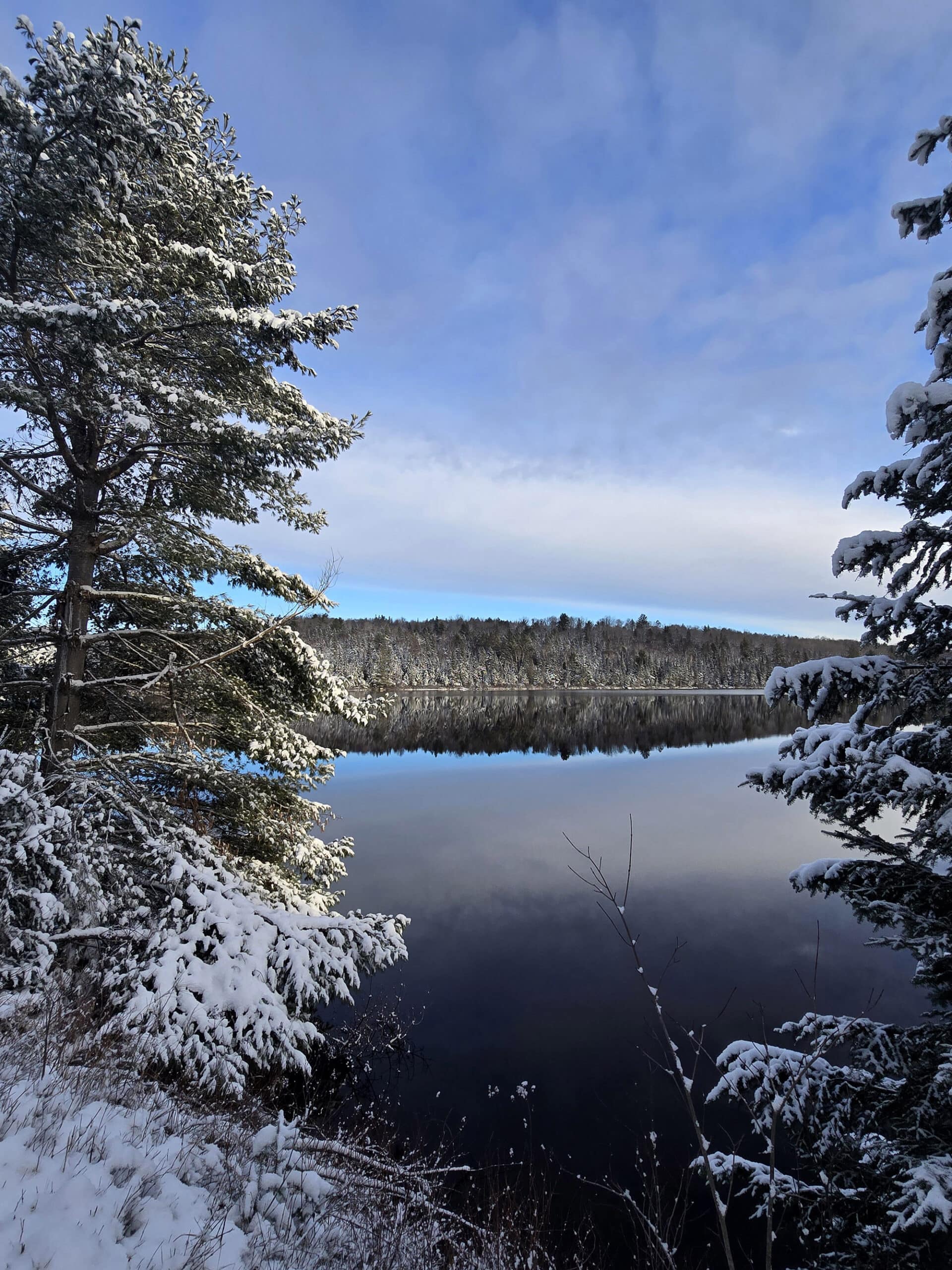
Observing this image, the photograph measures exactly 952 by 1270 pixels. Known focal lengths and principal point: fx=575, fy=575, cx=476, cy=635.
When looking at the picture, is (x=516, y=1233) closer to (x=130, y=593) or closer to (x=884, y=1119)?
(x=884, y=1119)

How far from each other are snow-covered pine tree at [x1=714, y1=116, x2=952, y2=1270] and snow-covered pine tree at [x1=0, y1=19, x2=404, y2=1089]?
4030 mm

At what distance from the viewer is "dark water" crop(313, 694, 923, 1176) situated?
8.05 m

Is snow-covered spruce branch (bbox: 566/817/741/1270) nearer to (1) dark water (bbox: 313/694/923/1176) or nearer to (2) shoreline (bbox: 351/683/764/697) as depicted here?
(1) dark water (bbox: 313/694/923/1176)

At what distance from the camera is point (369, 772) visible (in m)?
33.7

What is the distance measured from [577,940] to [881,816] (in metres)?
10.3

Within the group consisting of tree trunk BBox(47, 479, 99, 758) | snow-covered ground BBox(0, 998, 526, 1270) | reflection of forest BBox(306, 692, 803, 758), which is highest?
tree trunk BBox(47, 479, 99, 758)

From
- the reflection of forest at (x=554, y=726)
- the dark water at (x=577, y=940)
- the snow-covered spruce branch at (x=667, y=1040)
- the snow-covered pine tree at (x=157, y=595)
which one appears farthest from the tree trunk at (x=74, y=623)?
the reflection of forest at (x=554, y=726)

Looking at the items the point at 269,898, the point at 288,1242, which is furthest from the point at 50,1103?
the point at 269,898

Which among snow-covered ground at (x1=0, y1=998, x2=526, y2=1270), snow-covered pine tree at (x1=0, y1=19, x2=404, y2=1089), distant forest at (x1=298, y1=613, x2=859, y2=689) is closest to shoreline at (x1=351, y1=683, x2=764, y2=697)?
distant forest at (x1=298, y1=613, x2=859, y2=689)

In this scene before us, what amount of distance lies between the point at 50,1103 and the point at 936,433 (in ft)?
24.3

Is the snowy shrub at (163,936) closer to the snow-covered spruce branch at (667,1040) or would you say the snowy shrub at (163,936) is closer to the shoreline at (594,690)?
the snow-covered spruce branch at (667,1040)

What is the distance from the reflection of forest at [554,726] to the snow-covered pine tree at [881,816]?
2299cm

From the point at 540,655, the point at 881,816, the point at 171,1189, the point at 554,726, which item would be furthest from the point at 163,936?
the point at 540,655

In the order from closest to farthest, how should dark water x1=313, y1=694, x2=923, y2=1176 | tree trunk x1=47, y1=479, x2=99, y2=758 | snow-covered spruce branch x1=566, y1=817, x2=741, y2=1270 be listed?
snow-covered spruce branch x1=566, y1=817, x2=741, y2=1270 → tree trunk x1=47, y1=479, x2=99, y2=758 → dark water x1=313, y1=694, x2=923, y2=1176
